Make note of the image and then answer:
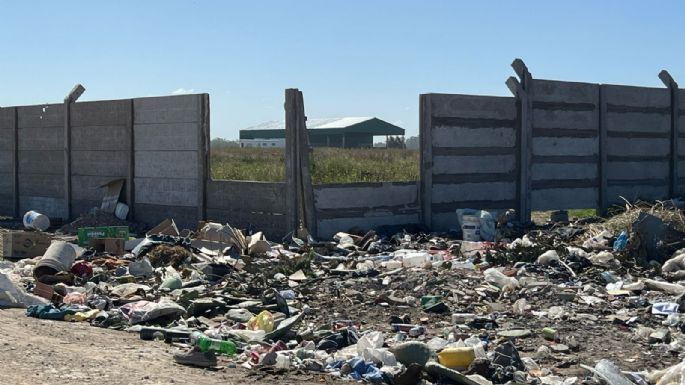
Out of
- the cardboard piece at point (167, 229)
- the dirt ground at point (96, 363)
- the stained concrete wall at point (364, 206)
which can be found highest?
the stained concrete wall at point (364, 206)

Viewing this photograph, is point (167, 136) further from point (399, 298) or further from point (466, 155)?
point (399, 298)

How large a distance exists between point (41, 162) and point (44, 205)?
31.9 inches

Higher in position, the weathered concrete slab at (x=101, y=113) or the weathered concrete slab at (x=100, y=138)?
the weathered concrete slab at (x=101, y=113)

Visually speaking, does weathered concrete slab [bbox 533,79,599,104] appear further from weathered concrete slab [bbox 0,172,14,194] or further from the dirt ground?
weathered concrete slab [bbox 0,172,14,194]

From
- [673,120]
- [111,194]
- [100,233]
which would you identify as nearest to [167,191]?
[111,194]

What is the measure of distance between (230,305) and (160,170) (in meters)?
6.68

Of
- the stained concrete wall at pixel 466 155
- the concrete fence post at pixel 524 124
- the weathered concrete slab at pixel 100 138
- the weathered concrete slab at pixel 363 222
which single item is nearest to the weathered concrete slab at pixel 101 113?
the weathered concrete slab at pixel 100 138

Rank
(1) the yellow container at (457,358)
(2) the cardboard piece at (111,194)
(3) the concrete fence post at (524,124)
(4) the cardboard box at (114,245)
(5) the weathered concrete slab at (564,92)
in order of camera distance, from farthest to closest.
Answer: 1. (2) the cardboard piece at (111,194)
2. (5) the weathered concrete slab at (564,92)
3. (3) the concrete fence post at (524,124)
4. (4) the cardboard box at (114,245)
5. (1) the yellow container at (457,358)

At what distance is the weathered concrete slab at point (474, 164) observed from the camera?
13.4m

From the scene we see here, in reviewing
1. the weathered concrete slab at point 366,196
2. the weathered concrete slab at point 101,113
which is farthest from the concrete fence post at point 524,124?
the weathered concrete slab at point 101,113

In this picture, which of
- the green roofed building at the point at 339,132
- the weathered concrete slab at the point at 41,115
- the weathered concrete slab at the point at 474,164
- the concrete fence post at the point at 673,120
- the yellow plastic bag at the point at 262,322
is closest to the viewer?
the yellow plastic bag at the point at 262,322

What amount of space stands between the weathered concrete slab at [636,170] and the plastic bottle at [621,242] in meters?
5.00

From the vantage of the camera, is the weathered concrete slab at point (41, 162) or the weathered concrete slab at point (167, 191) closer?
the weathered concrete slab at point (167, 191)

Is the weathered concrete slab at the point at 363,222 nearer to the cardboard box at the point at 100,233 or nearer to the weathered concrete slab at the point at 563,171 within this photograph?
the weathered concrete slab at the point at 563,171
